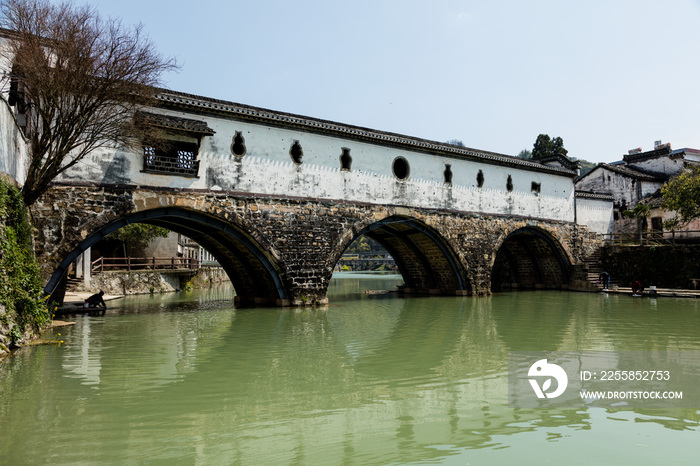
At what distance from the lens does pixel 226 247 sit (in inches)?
656

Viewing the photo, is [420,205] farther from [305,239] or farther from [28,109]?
[28,109]

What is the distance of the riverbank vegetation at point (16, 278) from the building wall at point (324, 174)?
9.44 ft

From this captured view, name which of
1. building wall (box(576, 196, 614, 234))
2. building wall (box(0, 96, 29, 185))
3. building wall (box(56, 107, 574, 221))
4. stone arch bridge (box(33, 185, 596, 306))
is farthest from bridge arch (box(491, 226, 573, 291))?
building wall (box(0, 96, 29, 185))

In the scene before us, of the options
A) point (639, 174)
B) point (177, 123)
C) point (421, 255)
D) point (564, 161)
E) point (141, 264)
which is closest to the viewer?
point (177, 123)

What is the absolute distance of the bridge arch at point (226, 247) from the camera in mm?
12477

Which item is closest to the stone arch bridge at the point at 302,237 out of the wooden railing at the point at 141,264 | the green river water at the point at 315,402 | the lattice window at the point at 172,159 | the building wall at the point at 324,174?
the building wall at the point at 324,174

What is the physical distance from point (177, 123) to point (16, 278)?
240 inches

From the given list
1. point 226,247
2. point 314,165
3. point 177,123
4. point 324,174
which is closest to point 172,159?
point 177,123

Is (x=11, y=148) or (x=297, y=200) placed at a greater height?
(x=11, y=148)

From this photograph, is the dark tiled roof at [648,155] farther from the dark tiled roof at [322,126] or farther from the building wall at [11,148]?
the building wall at [11,148]

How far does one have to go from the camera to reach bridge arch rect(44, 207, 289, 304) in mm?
12477

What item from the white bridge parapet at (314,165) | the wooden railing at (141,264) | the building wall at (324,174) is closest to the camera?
the building wall at (324,174)

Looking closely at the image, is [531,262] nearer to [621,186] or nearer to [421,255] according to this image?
[421,255]

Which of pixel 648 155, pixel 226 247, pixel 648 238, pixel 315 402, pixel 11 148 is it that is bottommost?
pixel 315 402
